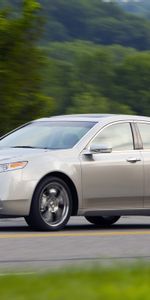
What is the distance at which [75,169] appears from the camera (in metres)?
14.2

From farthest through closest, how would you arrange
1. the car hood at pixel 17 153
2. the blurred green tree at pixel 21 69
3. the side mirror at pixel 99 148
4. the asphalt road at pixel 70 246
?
the blurred green tree at pixel 21 69 < the side mirror at pixel 99 148 < the car hood at pixel 17 153 < the asphalt road at pixel 70 246

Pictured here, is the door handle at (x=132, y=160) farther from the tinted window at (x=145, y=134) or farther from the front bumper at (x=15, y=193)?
the front bumper at (x=15, y=193)

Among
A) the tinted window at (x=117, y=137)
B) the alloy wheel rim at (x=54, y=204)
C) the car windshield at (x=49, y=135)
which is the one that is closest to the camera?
the alloy wheel rim at (x=54, y=204)

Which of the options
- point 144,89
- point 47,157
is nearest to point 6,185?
point 47,157

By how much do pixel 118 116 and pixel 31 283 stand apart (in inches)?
325

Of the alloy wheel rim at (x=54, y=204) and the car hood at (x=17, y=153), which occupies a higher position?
the car hood at (x=17, y=153)

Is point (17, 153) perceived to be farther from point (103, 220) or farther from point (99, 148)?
point (103, 220)

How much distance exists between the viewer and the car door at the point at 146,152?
15.0 meters

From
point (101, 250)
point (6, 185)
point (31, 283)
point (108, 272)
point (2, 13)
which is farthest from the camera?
point (2, 13)

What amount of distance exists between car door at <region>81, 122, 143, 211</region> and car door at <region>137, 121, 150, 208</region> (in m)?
0.08

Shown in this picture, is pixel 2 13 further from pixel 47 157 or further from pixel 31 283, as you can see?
pixel 31 283

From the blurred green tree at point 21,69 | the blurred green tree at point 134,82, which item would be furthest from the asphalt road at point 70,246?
the blurred green tree at point 134,82

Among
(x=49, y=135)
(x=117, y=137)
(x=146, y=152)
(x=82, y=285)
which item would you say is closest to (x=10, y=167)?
(x=49, y=135)

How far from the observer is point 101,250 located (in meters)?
11.7
